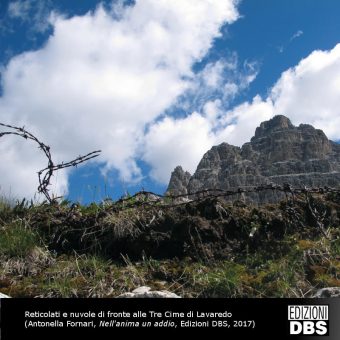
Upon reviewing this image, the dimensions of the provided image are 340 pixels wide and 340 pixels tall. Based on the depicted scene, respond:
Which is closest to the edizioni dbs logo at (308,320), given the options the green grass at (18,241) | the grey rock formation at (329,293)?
the grey rock formation at (329,293)

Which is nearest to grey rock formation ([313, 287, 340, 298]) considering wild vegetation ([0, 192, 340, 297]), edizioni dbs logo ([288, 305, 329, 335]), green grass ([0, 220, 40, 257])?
wild vegetation ([0, 192, 340, 297])

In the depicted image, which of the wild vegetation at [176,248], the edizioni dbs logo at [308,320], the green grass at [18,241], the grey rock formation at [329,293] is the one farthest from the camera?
the green grass at [18,241]

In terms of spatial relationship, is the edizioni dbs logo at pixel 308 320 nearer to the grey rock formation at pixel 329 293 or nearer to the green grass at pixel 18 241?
the grey rock formation at pixel 329 293

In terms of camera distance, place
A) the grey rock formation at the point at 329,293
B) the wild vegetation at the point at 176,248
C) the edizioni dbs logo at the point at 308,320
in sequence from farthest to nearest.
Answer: the wild vegetation at the point at 176,248 → the grey rock formation at the point at 329,293 → the edizioni dbs logo at the point at 308,320

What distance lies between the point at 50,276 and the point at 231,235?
2010 mm

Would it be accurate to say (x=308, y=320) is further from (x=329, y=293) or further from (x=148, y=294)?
(x=148, y=294)

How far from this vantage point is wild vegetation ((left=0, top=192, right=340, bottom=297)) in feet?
17.9

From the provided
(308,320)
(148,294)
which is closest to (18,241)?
(148,294)

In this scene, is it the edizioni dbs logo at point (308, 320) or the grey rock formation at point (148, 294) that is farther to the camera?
the grey rock formation at point (148, 294)

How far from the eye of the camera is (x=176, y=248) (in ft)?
20.8

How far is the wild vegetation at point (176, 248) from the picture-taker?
5449 mm

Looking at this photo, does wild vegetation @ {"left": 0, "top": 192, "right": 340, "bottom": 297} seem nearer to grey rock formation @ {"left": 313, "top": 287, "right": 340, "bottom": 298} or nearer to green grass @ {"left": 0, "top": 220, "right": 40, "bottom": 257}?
green grass @ {"left": 0, "top": 220, "right": 40, "bottom": 257}

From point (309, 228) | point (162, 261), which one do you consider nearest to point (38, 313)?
point (162, 261)

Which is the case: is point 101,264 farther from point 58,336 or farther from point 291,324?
point 291,324
